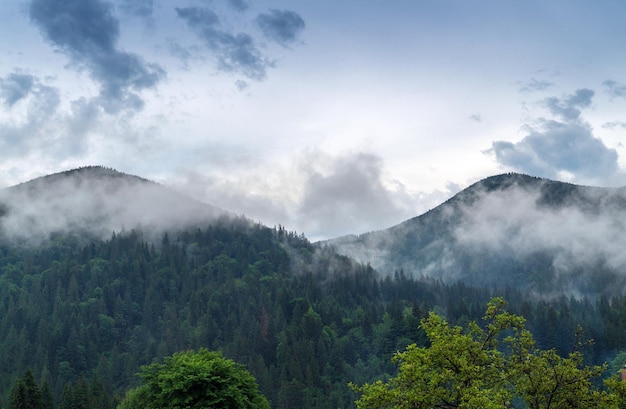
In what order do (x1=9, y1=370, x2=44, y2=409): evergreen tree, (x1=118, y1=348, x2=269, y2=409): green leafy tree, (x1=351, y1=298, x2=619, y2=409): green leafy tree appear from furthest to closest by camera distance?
(x1=9, y1=370, x2=44, y2=409): evergreen tree → (x1=118, y1=348, x2=269, y2=409): green leafy tree → (x1=351, y1=298, x2=619, y2=409): green leafy tree

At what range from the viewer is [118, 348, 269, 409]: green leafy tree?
54656 mm

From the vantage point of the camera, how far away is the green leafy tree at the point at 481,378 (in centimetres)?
3338

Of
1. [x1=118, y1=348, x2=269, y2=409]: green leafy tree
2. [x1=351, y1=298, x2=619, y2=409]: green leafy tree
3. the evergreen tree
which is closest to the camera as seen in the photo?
[x1=351, y1=298, x2=619, y2=409]: green leafy tree

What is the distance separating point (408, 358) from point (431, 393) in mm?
2353

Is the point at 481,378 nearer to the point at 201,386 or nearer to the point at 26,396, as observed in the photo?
the point at 201,386

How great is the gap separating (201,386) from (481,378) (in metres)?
30.4

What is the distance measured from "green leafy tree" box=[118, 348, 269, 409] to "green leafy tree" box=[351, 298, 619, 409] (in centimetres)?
2443

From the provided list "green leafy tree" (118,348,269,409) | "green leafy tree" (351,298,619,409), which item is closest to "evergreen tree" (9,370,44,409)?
"green leafy tree" (118,348,269,409)

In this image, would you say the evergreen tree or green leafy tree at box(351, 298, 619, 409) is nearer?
green leafy tree at box(351, 298, 619, 409)

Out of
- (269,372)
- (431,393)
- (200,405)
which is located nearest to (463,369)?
(431,393)

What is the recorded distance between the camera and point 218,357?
6122 centimetres

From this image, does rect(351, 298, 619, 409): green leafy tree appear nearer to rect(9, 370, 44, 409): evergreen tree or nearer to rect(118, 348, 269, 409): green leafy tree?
rect(118, 348, 269, 409): green leafy tree

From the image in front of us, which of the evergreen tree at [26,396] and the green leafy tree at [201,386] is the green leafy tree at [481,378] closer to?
the green leafy tree at [201,386]

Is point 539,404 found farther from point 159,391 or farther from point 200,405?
point 159,391
